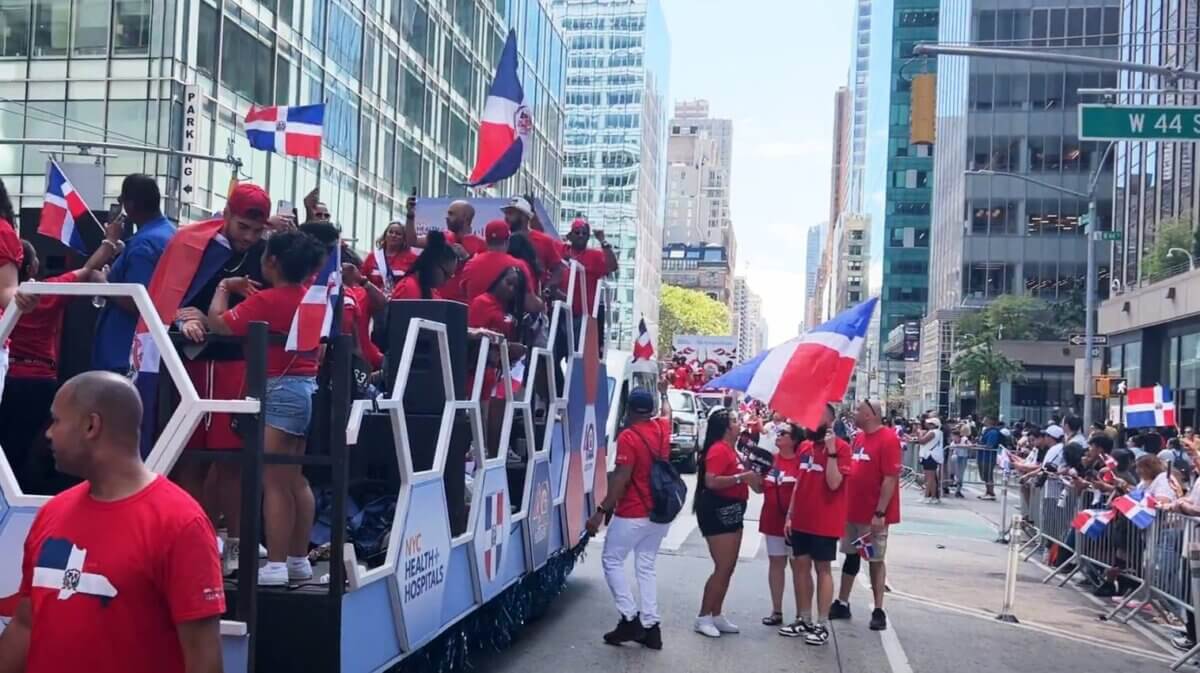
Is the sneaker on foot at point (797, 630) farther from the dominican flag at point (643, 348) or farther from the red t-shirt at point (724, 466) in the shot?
the dominican flag at point (643, 348)

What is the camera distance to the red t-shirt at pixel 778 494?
9711mm

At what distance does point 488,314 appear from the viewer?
311 inches

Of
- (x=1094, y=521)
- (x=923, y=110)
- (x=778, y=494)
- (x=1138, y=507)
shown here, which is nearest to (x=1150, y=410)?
(x=1094, y=521)

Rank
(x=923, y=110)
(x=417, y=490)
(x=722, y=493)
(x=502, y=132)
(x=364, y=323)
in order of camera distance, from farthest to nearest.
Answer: (x=923, y=110), (x=502, y=132), (x=722, y=493), (x=364, y=323), (x=417, y=490)

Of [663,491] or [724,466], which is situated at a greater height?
[724,466]

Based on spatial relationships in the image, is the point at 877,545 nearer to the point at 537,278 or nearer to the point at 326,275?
the point at 537,278

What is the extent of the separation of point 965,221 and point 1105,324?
77.7 ft

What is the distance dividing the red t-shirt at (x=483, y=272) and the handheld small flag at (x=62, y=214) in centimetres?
253

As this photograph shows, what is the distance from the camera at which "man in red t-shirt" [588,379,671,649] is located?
8602 mm

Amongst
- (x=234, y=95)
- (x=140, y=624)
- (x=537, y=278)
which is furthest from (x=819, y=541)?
(x=234, y=95)

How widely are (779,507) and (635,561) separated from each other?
5.49 ft

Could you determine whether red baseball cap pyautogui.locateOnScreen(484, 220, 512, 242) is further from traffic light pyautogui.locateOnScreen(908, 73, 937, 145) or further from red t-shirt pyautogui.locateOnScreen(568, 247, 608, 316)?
traffic light pyautogui.locateOnScreen(908, 73, 937, 145)

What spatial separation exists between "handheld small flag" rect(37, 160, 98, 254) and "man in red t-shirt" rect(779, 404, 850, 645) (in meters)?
5.37

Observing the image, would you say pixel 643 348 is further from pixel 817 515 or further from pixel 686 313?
pixel 686 313
